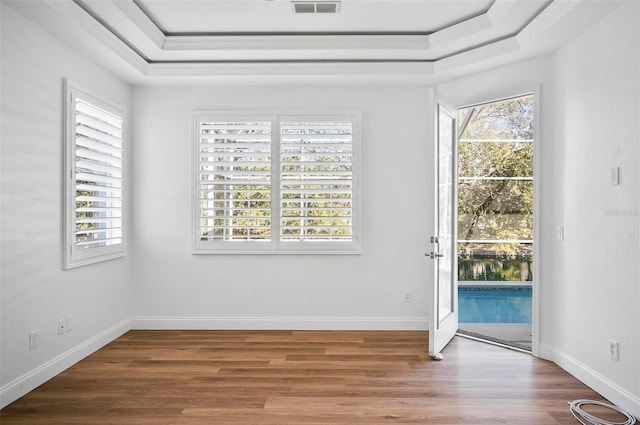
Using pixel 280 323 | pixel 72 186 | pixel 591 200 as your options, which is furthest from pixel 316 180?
pixel 591 200

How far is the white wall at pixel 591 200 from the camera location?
2.45 m

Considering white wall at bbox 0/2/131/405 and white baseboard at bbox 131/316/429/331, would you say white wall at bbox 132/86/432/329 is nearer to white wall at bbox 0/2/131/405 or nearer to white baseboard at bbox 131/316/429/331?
white baseboard at bbox 131/316/429/331

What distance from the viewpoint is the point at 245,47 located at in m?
3.43

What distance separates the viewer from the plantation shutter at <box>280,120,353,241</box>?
4047 millimetres

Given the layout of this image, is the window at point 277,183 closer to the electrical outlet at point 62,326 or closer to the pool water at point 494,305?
the electrical outlet at point 62,326

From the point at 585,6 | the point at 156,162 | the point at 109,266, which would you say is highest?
the point at 585,6

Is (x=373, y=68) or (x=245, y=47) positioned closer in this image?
(x=245, y=47)

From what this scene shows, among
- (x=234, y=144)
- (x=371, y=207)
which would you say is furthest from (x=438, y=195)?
(x=234, y=144)

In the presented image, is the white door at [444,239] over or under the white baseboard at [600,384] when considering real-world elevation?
over

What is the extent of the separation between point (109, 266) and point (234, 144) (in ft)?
5.38

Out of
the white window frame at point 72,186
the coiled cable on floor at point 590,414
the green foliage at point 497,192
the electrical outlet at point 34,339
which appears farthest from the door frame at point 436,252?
the green foliage at point 497,192

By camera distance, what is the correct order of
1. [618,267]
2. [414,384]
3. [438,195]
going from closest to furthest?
1. [618,267]
2. [414,384]
3. [438,195]

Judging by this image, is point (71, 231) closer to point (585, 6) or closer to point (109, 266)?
point (109, 266)

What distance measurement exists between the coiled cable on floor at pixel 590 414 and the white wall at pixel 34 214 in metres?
3.49
